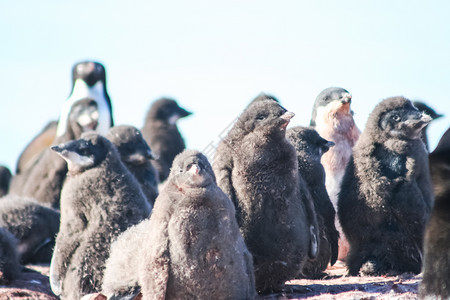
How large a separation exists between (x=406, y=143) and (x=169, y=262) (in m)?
2.52

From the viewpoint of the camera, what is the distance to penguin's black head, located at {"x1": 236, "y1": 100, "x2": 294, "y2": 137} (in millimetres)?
5438

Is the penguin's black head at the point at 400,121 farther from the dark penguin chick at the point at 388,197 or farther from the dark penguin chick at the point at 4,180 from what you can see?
the dark penguin chick at the point at 4,180

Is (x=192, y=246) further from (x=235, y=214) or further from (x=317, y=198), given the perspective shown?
(x=317, y=198)

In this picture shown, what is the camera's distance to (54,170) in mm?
9562

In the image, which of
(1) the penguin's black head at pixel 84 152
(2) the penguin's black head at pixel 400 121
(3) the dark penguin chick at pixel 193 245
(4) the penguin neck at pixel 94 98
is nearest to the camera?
(3) the dark penguin chick at pixel 193 245

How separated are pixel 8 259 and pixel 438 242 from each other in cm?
421

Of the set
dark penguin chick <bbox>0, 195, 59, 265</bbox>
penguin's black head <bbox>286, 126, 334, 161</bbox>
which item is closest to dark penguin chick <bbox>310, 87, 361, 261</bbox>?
penguin's black head <bbox>286, 126, 334, 161</bbox>

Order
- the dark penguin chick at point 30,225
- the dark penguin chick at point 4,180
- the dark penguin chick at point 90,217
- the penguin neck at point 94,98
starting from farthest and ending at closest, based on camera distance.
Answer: the dark penguin chick at point 4,180
the penguin neck at point 94,98
the dark penguin chick at point 30,225
the dark penguin chick at point 90,217

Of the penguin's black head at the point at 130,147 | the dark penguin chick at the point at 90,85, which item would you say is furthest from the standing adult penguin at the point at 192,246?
the dark penguin chick at the point at 90,85

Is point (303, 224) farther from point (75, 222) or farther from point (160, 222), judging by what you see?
point (75, 222)

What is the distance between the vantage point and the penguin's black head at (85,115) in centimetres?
1058

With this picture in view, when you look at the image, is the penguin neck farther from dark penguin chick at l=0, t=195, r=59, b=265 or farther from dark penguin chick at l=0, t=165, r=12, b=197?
dark penguin chick at l=0, t=195, r=59, b=265

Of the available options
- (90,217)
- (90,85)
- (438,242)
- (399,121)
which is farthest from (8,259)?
(90,85)

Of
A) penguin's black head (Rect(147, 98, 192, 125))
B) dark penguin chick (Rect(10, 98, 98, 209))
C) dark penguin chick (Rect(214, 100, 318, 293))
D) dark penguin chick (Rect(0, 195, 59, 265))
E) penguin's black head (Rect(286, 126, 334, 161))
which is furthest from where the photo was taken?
penguin's black head (Rect(147, 98, 192, 125))
